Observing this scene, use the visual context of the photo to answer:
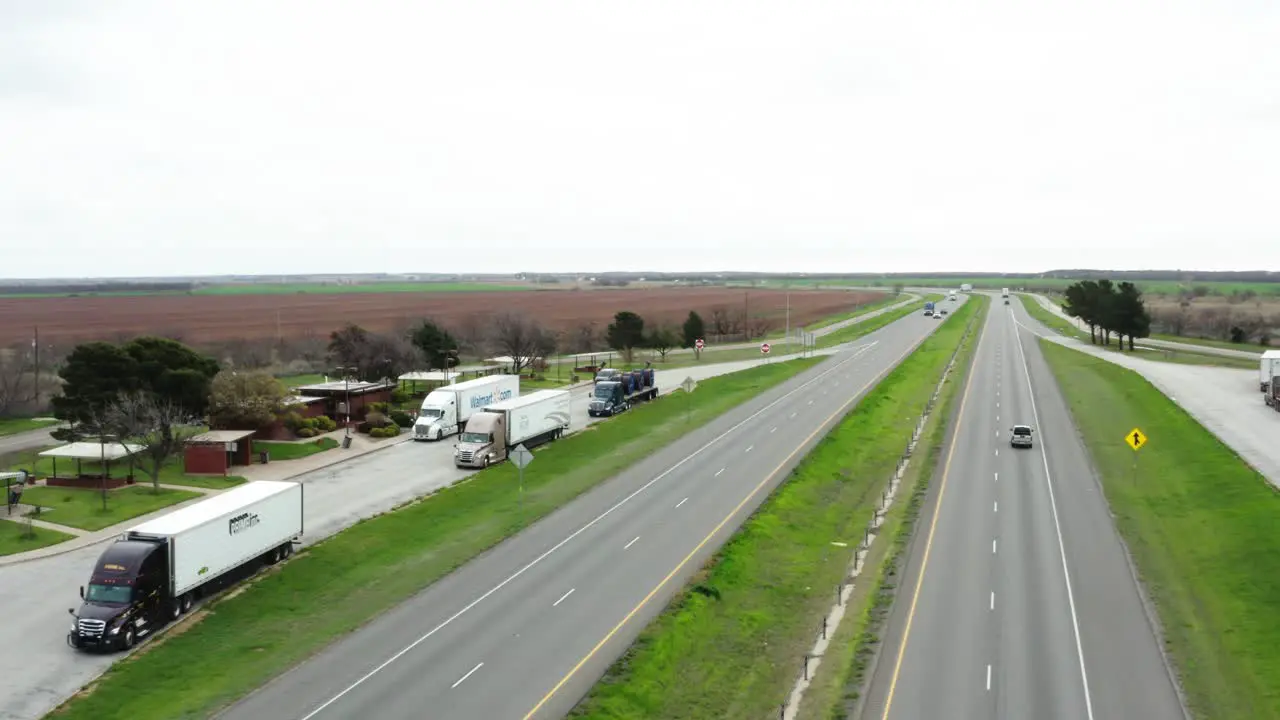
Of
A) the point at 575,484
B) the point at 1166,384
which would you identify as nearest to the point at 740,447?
the point at 575,484

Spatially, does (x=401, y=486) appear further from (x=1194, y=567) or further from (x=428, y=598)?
(x=1194, y=567)

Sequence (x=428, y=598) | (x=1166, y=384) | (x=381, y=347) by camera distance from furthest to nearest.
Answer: (x=381, y=347) < (x=1166, y=384) < (x=428, y=598)

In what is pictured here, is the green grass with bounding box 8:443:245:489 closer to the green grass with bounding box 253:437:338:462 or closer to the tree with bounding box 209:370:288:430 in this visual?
the tree with bounding box 209:370:288:430

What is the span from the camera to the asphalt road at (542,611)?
2497 cm

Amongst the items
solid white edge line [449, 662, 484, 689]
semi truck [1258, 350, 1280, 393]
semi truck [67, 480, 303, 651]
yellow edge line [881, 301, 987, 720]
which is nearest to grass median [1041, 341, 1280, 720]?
yellow edge line [881, 301, 987, 720]

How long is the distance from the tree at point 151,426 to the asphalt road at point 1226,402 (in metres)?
58.6

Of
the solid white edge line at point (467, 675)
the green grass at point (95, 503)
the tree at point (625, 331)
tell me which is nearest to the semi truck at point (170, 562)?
the solid white edge line at point (467, 675)

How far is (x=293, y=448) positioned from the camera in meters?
60.4

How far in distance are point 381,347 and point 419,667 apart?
69.4m

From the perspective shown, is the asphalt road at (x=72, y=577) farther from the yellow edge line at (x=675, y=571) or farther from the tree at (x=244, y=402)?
the yellow edge line at (x=675, y=571)

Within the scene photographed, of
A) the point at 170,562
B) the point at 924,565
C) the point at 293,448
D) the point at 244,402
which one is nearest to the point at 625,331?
the point at 293,448

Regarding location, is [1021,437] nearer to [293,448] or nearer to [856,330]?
[293,448]

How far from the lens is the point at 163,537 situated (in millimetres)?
30328

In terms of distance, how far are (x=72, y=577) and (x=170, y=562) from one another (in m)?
8.23
